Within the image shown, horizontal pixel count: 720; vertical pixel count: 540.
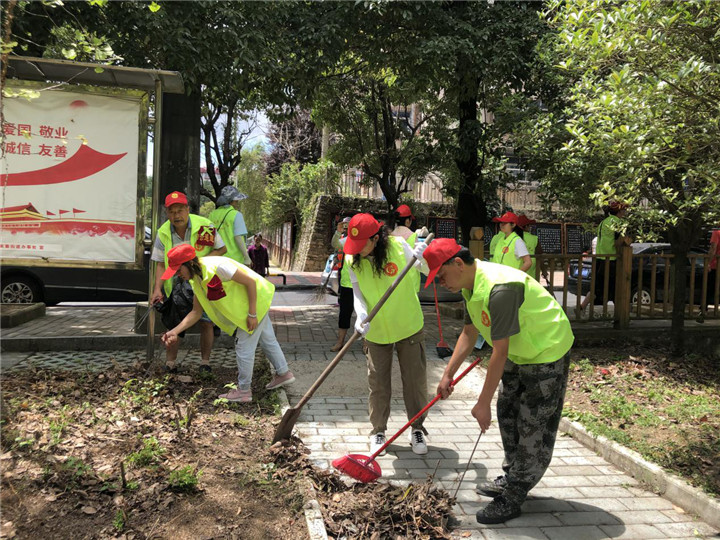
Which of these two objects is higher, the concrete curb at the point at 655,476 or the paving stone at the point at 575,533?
the concrete curb at the point at 655,476

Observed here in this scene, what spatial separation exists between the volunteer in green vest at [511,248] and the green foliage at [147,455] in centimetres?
471

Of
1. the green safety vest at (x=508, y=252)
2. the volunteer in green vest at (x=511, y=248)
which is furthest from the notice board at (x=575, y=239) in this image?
the green safety vest at (x=508, y=252)

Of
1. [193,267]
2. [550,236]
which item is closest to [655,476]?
[193,267]

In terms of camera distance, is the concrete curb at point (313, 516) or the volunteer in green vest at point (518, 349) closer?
the concrete curb at point (313, 516)

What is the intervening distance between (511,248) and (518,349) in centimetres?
396

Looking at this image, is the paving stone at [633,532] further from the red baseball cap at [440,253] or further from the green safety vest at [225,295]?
the green safety vest at [225,295]

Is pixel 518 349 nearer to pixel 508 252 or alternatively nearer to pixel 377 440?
pixel 377 440

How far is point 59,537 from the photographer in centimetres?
277

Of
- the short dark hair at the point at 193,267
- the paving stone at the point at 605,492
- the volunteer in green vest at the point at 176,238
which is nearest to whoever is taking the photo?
the paving stone at the point at 605,492

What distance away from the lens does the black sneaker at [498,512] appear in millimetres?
3344

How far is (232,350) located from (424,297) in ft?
25.1

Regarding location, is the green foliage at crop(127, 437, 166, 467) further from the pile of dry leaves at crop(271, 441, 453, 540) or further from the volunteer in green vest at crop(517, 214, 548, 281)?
the volunteer in green vest at crop(517, 214, 548, 281)

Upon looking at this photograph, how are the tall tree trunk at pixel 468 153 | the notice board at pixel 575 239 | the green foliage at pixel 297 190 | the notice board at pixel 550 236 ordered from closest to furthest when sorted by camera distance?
the tall tree trunk at pixel 468 153 < the notice board at pixel 550 236 < the notice board at pixel 575 239 < the green foliage at pixel 297 190

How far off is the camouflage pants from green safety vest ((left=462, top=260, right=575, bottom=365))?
84mm
